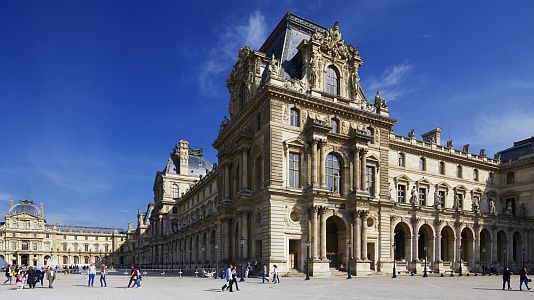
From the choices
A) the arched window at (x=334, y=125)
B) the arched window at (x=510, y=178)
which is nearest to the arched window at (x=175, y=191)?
the arched window at (x=334, y=125)

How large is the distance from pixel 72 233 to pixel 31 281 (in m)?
156

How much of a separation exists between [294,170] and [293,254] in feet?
26.3

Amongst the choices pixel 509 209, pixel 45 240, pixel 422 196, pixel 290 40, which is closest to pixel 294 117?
pixel 290 40

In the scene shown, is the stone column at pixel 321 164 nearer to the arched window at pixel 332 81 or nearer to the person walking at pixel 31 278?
the arched window at pixel 332 81

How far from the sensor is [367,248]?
49000mm

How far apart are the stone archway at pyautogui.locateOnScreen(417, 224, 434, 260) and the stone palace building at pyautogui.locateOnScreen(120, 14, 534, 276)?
13 centimetres

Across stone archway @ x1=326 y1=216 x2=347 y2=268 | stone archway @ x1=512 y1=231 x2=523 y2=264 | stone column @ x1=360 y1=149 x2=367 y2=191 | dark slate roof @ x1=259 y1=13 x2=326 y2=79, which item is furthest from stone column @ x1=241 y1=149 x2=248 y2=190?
stone archway @ x1=512 y1=231 x2=523 y2=264

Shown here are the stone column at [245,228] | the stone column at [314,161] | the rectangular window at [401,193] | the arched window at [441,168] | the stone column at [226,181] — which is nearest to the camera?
the stone column at [314,161]

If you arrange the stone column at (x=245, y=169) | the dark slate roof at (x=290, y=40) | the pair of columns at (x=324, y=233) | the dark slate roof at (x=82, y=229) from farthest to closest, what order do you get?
the dark slate roof at (x=82, y=229)
the dark slate roof at (x=290, y=40)
the stone column at (x=245, y=169)
the pair of columns at (x=324, y=233)

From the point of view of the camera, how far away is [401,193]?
58531 mm

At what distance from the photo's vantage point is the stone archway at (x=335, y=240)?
1879 inches

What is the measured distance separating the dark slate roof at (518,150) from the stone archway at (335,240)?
1412 inches

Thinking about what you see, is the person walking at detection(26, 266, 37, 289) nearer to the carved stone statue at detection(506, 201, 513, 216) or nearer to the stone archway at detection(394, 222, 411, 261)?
the stone archway at detection(394, 222, 411, 261)

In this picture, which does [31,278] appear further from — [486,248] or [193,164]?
[193,164]
